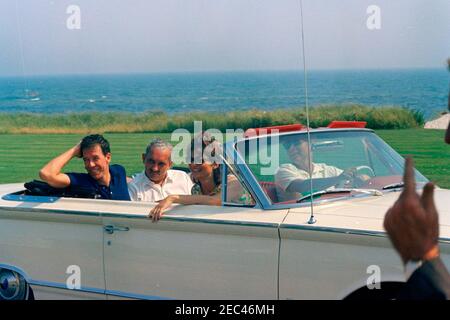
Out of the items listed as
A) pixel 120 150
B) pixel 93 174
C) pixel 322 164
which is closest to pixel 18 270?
pixel 93 174

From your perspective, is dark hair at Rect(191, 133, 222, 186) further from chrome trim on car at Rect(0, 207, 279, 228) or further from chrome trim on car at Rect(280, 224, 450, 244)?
chrome trim on car at Rect(280, 224, 450, 244)

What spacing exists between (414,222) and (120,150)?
717 cm

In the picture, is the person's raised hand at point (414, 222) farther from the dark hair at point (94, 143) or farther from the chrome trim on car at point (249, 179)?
the dark hair at point (94, 143)

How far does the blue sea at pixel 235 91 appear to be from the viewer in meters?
28.7

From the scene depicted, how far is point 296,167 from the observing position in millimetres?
4016

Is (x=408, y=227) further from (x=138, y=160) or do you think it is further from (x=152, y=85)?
(x=152, y=85)

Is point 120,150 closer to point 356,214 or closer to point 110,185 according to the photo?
point 110,185

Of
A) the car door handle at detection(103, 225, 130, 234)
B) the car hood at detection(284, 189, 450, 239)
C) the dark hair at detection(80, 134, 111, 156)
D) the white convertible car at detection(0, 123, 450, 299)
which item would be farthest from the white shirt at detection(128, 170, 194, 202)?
the car hood at detection(284, 189, 450, 239)

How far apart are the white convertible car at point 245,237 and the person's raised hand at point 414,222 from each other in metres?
1.72

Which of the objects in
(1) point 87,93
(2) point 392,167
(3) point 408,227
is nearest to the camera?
(3) point 408,227

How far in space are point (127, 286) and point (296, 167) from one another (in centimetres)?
122

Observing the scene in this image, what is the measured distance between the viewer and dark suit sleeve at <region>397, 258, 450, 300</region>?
1501 millimetres
